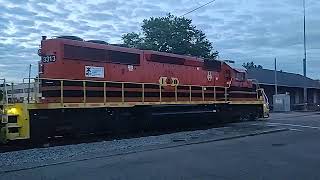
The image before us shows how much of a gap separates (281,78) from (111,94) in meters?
40.4

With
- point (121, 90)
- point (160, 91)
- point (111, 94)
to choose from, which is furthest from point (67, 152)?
point (160, 91)

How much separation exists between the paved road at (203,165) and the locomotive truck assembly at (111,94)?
427 cm

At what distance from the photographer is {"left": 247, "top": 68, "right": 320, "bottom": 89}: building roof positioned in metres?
48.8

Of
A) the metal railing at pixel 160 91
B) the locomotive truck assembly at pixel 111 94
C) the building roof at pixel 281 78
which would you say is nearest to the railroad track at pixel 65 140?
the locomotive truck assembly at pixel 111 94

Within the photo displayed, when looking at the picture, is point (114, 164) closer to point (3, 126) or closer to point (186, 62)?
point (3, 126)

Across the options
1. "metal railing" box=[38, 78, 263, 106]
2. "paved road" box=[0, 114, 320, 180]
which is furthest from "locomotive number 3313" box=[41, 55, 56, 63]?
"paved road" box=[0, 114, 320, 180]

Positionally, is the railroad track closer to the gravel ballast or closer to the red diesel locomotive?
the red diesel locomotive

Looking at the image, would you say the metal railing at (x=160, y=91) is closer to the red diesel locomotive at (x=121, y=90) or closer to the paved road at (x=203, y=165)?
the red diesel locomotive at (x=121, y=90)

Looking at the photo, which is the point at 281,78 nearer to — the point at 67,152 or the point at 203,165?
the point at 67,152

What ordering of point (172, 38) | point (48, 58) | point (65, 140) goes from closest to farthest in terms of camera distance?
point (65, 140)
point (48, 58)
point (172, 38)

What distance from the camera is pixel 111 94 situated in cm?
1736

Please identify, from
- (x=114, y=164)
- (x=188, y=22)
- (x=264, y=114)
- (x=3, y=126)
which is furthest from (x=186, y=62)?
(x=188, y=22)

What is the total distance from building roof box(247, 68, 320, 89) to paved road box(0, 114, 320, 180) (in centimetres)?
3427

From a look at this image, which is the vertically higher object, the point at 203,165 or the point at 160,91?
the point at 160,91
